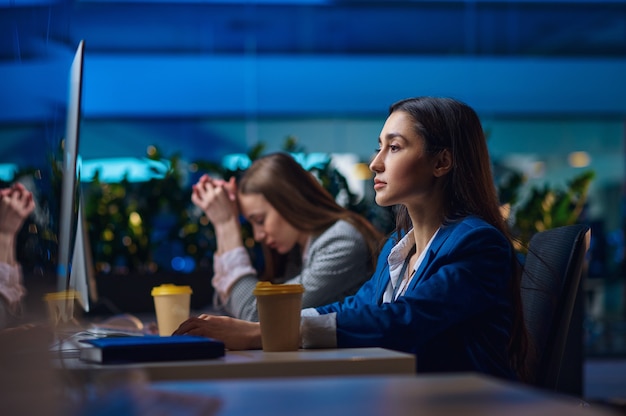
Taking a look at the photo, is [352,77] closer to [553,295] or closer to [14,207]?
[553,295]

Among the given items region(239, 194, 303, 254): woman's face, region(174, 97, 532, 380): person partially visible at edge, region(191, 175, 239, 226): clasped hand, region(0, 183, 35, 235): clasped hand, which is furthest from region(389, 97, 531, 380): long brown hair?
region(191, 175, 239, 226): clasped hand

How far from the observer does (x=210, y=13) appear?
22.6ft

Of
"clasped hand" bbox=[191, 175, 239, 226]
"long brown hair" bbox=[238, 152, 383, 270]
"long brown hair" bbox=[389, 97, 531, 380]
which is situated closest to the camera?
"long brown hair" bbox=[389, 97, 531, 380]

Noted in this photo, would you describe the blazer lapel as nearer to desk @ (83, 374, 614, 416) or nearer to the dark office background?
desk @ (83, 374, 614, 416)

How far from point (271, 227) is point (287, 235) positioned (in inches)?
2.2

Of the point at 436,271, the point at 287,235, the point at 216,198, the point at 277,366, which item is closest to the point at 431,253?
the point at 436,271

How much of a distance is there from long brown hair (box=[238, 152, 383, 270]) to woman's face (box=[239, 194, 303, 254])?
0.02 metres

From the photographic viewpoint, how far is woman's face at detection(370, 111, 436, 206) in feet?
5.74

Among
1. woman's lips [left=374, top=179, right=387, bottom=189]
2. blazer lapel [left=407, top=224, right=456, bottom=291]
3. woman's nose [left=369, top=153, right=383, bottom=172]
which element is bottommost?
blazer lapel [left=407, top=224, right=456, bottom=291]

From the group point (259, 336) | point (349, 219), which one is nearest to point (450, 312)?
point (259, 336)

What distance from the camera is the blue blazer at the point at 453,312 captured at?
1438 millimetres

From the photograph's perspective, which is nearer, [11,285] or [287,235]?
[11,285]

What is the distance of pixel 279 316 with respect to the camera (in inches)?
52.6

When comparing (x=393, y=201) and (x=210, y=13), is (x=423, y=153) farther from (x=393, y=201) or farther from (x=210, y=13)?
(x=210, y=13)
